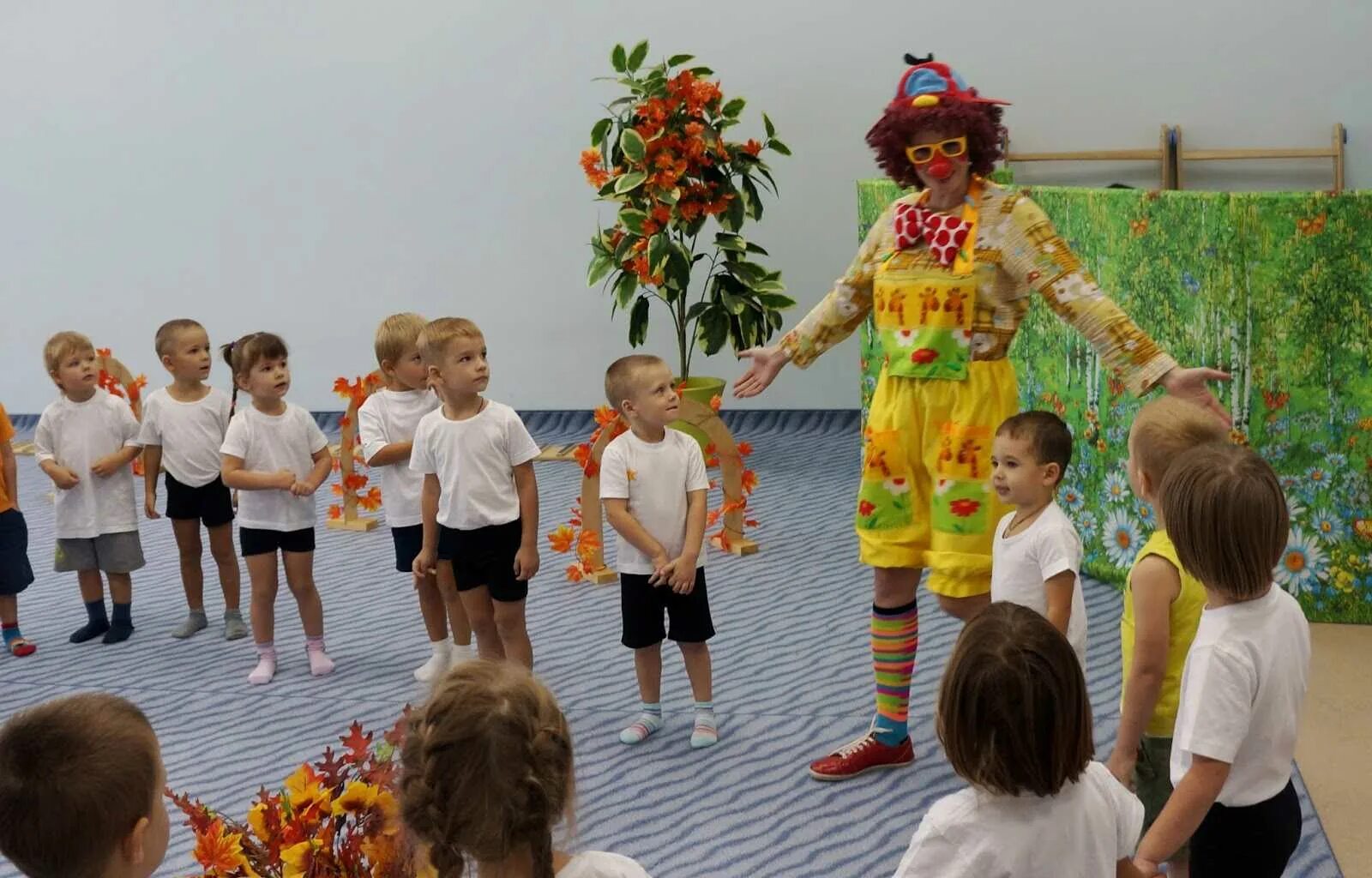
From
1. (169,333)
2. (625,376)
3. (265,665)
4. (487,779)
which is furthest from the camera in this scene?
(169,333)

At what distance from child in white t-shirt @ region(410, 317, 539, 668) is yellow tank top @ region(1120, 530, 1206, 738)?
1.59m

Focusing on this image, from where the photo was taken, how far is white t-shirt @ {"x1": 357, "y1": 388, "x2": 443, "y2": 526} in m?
3.96

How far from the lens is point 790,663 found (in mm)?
4074

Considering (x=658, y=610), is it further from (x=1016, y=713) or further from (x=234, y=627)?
(x=1016, y=713)

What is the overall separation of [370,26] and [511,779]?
255 inches

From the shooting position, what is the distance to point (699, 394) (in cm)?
589

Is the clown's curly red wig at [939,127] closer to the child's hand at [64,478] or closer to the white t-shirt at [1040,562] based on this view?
the white t-shirt at [1040,562]

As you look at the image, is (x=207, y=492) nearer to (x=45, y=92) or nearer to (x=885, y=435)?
(x=885, y=435)

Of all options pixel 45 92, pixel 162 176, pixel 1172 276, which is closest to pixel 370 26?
pixel 162 176

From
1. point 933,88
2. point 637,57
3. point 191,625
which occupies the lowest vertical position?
point 191,625

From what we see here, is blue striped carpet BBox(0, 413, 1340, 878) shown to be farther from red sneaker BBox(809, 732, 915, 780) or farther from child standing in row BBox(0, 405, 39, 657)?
child standing in row BBox(0, 405, 39, 657)

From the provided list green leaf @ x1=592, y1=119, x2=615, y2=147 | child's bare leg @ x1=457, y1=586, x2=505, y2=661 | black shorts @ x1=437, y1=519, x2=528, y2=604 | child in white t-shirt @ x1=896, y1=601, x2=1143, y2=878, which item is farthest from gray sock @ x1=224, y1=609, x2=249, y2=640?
child in white t-shirt @ x1=896, y1=601, x2=1143, y2=878

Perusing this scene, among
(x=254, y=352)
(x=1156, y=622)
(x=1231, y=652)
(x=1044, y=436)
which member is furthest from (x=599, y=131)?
(x=1231, y=652)

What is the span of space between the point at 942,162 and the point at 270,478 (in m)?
2.02
